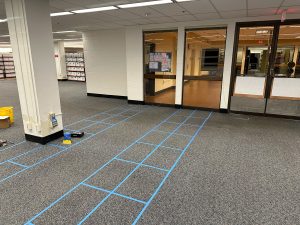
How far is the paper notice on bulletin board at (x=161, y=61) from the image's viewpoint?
6598 mm

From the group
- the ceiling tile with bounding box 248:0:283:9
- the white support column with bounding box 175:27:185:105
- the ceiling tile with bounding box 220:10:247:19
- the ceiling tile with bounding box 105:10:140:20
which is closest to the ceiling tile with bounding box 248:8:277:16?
the ceiling tile with bounding box 220:10:247:19

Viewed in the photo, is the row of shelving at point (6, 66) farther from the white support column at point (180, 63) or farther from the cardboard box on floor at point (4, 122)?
the white support column at point (180, 63)

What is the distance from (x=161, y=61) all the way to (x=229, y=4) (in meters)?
2.96

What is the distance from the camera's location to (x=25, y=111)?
12.5 feet

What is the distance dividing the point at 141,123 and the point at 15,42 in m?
3.02

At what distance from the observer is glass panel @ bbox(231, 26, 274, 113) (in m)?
5.54

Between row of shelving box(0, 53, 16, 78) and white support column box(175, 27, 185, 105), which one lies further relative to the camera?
row of shelving box(0, 53, 16, 78)

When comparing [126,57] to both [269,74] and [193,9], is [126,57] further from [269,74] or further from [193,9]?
[269,74]

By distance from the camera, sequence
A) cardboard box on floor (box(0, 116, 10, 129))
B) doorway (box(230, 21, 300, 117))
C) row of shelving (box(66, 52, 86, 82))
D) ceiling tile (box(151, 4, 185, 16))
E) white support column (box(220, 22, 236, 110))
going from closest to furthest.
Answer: ceiling tile (box(151, 4, 185, 16)), cardboard box on floor (box(0, 116, 10, 129)), doorway (box(230, 21, 300, 117)), white support column (box(220, 22, 236, 110)), row of shelving (box(66, 52, 86, 82))

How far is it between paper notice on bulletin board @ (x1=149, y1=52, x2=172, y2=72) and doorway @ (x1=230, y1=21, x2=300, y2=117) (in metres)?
2.04

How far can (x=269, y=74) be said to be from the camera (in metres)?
5.46

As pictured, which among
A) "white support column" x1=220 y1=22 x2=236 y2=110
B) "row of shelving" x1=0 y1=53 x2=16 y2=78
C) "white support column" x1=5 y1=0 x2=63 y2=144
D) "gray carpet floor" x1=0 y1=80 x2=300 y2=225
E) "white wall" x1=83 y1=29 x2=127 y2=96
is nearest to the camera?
"gray carpet floor" x1=0 y1=80 x2=300 y2=225

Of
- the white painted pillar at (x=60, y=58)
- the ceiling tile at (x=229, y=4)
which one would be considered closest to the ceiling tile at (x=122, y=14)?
the ceiling tile at (x=229, y=4)

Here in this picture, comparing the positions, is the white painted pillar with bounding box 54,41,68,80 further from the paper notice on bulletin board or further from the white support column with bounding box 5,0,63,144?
the white support column with bounding box 5,0,63,144
